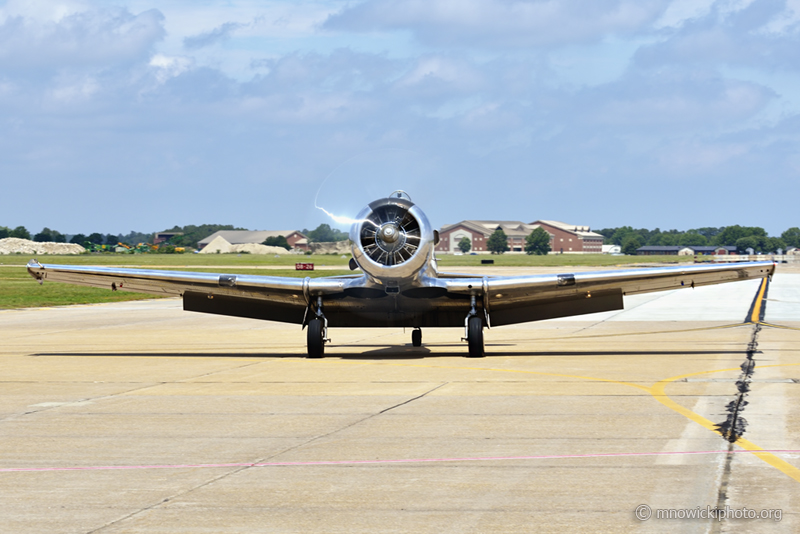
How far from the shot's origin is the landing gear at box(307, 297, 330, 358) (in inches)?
727

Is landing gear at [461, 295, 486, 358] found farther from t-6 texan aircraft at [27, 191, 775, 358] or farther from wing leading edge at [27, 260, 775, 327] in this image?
wing leading edge at [27, 260, 775, 327]

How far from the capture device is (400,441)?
916cm

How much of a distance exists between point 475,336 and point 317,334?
130 inches

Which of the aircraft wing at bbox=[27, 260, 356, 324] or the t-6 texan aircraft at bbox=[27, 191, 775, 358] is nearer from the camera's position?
the t-6 texan aircraft at bbox=[27, 191, 775, 358]

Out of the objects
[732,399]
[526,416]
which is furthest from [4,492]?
[732,399]

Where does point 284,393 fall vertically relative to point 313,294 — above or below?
below

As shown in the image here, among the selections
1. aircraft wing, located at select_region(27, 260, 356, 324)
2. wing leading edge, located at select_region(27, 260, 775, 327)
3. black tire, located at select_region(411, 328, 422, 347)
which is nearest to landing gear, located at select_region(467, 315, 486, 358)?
wing leading edge, located at select_region(27, 260, 775, 327)

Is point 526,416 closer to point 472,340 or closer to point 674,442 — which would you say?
point 674,442

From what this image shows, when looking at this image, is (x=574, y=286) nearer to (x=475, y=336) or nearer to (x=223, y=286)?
(x=475, y=336)

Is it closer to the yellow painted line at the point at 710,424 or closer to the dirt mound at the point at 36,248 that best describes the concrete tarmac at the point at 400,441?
the yellow painted line at the point at 710,424

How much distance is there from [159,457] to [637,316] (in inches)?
1052

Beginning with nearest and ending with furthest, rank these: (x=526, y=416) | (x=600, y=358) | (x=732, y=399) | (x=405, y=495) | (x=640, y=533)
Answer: (x=640, y=533), (x=405, y=495), (x=526, y=416), (x=732, y=399), (x=600, y=358)

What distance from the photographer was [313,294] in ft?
60.8

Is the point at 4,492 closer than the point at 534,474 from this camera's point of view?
Yes
